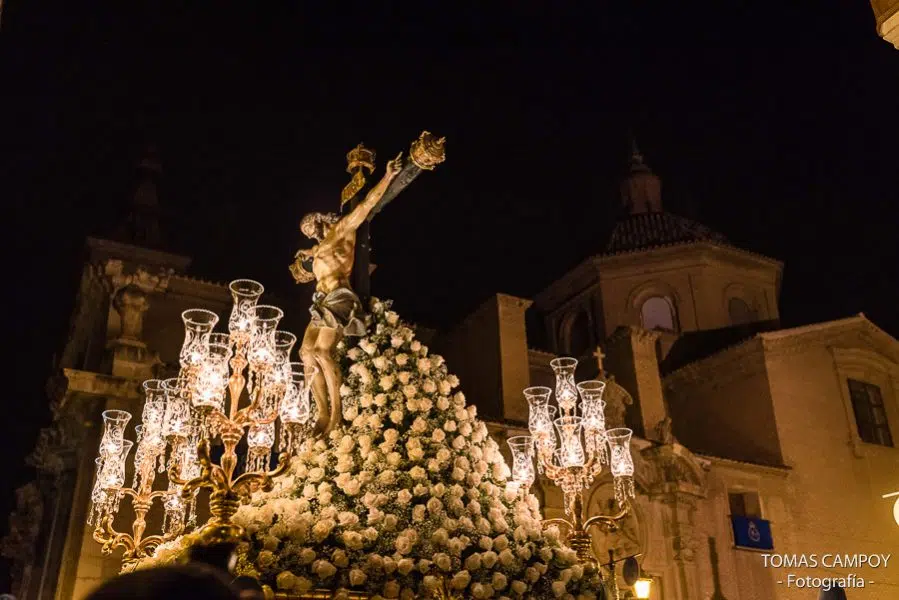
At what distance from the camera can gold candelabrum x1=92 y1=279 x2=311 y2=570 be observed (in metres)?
5.96

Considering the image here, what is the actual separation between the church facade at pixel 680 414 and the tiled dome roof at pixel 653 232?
3.54ft

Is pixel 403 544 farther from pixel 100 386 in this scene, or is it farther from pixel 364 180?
pixel 100 386

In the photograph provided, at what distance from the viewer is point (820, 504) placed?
58.0 feet

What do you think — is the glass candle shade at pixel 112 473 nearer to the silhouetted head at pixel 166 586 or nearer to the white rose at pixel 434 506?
the white rose at pixel 434 506

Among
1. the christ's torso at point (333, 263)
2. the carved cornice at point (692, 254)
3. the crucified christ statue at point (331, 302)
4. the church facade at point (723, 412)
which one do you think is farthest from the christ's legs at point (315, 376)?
the carved cornice at point (692, 254)

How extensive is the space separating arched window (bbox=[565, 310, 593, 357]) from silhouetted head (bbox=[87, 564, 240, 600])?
24.1 meters

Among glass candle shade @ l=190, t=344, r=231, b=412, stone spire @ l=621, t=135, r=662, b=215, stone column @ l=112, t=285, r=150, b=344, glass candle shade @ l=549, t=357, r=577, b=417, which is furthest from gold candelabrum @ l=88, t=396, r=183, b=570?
stone spire @ l=621, t=135, r=662, b=215

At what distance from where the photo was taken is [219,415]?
619cm

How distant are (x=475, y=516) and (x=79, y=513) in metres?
8.11

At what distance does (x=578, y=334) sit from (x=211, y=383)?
20.2 meters

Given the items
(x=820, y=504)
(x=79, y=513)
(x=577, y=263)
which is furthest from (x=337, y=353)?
(x=577, y=263)

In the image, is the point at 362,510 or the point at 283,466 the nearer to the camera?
the point at 283,466

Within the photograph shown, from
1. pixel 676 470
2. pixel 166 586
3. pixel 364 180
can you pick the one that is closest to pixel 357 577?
A: pixel 364 180

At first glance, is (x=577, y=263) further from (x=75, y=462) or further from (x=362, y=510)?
(x=362, y=510)
